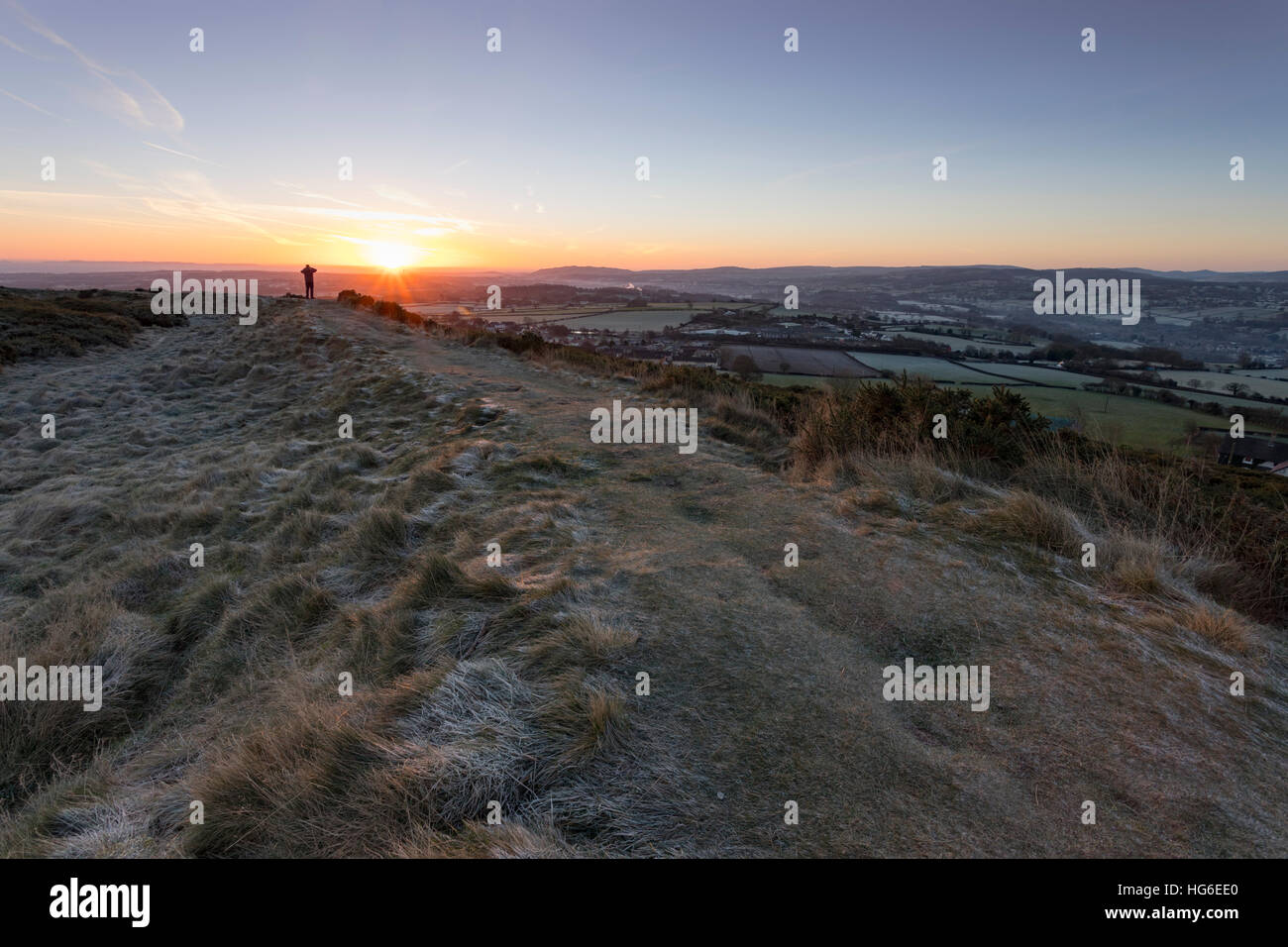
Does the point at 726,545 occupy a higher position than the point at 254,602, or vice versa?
the point at 726,545

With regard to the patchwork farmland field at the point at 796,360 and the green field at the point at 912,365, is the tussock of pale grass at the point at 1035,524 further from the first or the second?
the patchwork farmland field at the point at 796,360

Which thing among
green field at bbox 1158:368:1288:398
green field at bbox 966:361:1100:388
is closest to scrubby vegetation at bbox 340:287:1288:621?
green field at bbox 966:361:1100:388

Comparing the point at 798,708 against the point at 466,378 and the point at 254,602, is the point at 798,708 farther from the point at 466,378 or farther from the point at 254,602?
the point at 466,378

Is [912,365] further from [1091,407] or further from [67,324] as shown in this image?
[67,324]

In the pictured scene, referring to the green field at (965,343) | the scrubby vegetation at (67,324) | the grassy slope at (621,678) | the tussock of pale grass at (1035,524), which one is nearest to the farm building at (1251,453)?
the tussock of pale grass at (1035,524)
